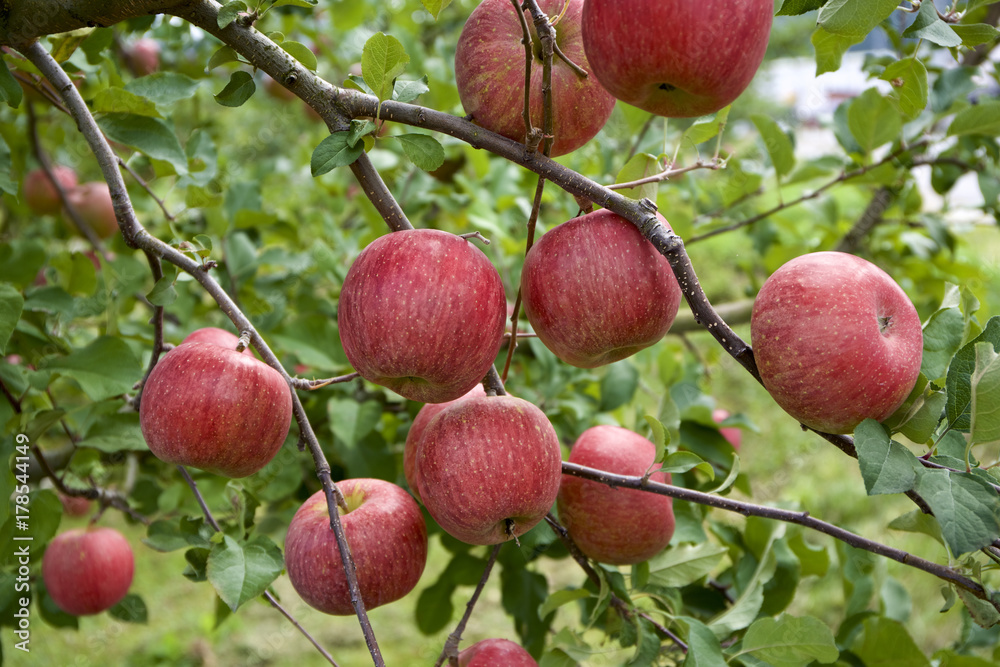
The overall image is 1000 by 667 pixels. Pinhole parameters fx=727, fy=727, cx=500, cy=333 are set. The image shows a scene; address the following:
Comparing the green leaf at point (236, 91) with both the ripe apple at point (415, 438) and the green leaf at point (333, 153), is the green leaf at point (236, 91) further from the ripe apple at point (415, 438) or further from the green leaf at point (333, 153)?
the ripe apple at point (415, 438)

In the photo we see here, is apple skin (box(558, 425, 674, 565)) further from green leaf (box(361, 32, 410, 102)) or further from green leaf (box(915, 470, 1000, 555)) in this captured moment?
green leaf (box(361, 32, 410, 102))

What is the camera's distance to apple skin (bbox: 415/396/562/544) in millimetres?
780

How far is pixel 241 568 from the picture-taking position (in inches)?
33.6

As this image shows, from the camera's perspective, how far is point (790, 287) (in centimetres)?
74

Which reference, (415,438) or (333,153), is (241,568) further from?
(333,153)

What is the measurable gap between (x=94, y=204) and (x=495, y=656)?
1.87m

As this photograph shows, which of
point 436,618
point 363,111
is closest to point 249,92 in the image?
point 363,111

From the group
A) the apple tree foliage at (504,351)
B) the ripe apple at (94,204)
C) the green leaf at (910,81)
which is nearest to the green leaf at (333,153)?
the apple tree foliage at (504,351)

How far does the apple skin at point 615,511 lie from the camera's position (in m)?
0.98

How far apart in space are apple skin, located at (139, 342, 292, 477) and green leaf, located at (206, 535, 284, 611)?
103 mm

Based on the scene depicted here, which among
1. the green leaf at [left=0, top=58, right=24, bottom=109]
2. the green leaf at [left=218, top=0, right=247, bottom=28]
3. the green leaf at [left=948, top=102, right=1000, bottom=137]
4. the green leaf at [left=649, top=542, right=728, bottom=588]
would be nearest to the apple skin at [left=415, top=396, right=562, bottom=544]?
the green leaf at [left=649, top=542, right=728, bottom=588]

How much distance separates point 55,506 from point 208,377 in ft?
1.75

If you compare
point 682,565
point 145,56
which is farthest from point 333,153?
point 145,56

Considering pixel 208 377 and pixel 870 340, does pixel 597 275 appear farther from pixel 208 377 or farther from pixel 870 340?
pixel 208 377
